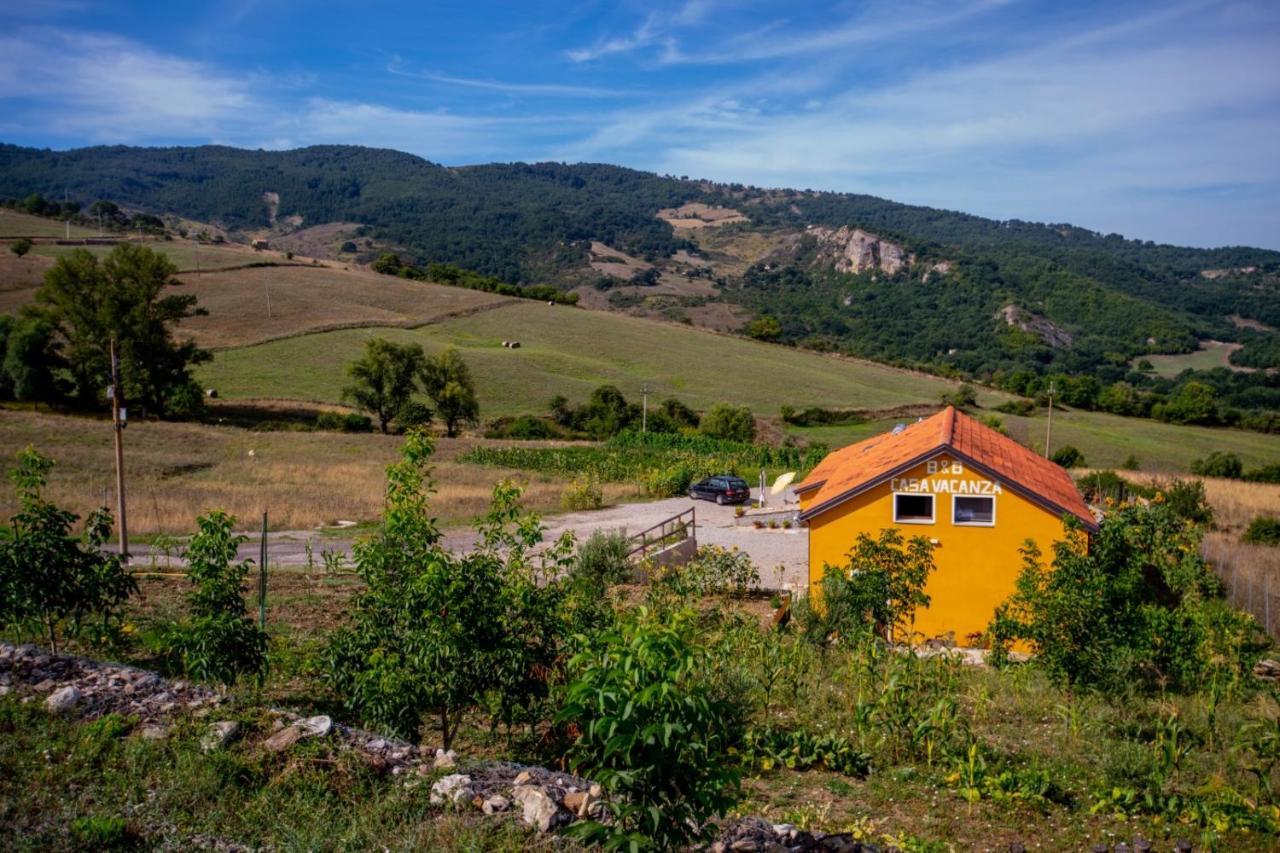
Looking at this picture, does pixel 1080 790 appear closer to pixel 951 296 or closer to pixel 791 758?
pixel 791 758

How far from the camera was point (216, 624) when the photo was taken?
8617mm

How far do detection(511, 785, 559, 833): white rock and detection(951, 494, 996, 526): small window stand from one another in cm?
1515

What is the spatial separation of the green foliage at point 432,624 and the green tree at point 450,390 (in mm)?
51247

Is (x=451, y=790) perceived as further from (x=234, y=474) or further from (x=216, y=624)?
(x=234, y=474)

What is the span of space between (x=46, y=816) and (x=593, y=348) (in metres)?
82.7

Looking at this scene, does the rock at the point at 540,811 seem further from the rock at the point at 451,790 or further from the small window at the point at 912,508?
the small window at the point at 912,508

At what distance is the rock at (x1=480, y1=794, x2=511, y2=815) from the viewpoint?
21.0ft

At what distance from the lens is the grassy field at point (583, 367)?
67.6 metres

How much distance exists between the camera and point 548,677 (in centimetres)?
834

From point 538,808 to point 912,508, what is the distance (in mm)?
15366

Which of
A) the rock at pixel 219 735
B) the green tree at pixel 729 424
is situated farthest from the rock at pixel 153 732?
the green tree at pixel 729 424

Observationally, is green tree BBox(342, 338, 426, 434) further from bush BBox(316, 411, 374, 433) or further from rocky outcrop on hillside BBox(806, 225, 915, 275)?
rocky outcrop on hillside BBox(806, 225, 915, 275)

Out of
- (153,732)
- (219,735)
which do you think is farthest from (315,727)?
(153,732)

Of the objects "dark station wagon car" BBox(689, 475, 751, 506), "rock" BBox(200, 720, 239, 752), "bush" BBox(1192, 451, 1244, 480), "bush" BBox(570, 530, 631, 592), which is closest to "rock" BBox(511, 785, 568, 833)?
"rock" BBox(200, 720, 239, 752)
